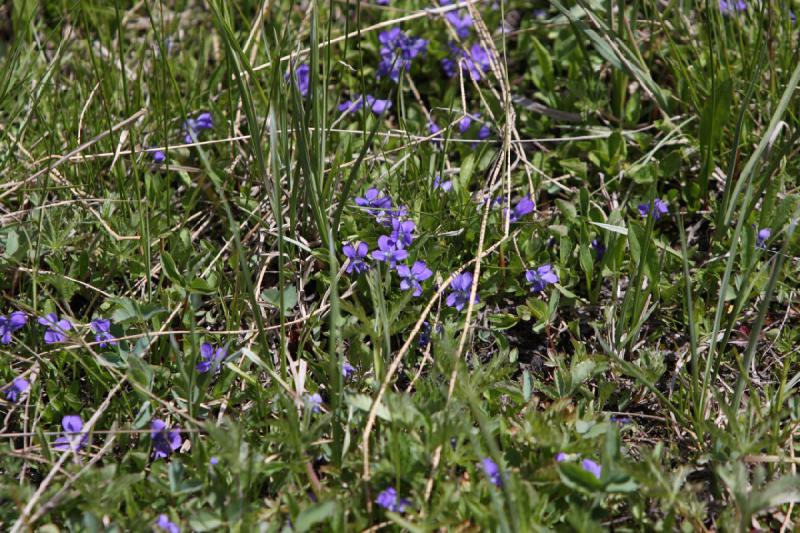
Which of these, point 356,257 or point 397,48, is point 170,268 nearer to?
point 356,257

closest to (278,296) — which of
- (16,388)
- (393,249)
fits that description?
(393,249)

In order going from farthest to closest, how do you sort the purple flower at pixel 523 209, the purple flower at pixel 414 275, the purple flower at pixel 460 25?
the purple flower at pixel 460 25, the purple flower at pixel 523 209, the purple flower at pixel 414 275

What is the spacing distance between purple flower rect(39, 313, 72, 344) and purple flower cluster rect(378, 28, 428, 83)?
149 centimetres

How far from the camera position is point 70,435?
2.21 meters

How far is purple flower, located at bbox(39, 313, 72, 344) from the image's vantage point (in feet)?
7.73

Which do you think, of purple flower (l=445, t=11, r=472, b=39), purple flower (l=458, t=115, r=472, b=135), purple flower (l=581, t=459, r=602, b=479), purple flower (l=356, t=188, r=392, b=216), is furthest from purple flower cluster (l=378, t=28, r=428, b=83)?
purple flower (l=581, t=459, r=602, b=479)

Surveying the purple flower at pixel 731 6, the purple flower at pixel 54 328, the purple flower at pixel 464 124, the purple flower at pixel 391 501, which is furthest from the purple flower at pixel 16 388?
the purple flower at pixel 731 6

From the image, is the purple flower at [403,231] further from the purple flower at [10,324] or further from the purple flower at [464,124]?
the purple flower at [10,324]

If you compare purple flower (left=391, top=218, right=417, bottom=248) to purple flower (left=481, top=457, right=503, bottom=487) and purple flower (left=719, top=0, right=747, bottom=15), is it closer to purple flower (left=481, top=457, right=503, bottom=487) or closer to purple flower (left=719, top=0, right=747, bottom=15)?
purple flower (left=481, top=457, right=503, bottom=487)

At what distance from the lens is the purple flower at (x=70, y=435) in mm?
2197

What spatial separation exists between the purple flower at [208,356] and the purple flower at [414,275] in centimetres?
53

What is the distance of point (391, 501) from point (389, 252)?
79 cm

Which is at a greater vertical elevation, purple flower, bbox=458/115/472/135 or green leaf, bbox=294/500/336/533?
purple flower, bbox=458/115/472/135

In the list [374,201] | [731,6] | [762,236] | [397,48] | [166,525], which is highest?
[731,6]
